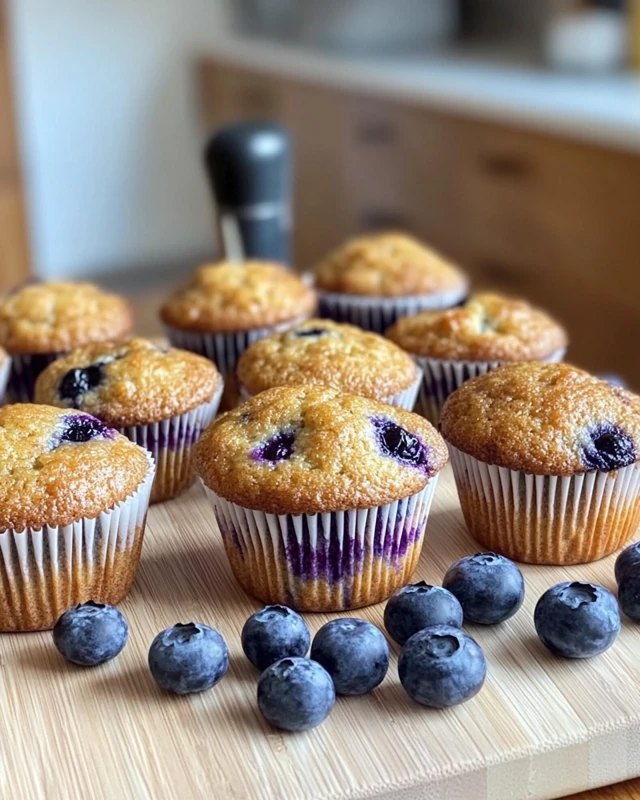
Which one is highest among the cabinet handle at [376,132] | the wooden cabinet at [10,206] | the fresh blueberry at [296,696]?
the fresh blueberry at [296,696]

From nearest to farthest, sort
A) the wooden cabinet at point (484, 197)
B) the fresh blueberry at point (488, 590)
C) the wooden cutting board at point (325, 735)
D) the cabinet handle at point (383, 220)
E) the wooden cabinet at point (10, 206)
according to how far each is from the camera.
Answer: the wooden cutting board at point (325, 735)
the fresh blueberry at point (488, 590)
the wooden cabinet at point (484, 197)
the cabinet handle at point (383, 220)
the wooden cabinet at point (10, 206)

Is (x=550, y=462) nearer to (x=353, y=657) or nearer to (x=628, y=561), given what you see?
(x=628, y=561)

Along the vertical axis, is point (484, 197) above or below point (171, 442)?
below

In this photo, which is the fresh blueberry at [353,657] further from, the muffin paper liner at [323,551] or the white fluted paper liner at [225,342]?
the white fluted paper liner at [225,342]

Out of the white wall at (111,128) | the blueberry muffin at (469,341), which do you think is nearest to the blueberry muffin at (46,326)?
the blueberry muffin at (469,341)

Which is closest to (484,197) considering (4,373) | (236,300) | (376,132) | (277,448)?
(376,132)

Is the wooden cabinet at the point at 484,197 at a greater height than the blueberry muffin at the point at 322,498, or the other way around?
the blueberry muffin at the point at 322,498
